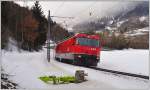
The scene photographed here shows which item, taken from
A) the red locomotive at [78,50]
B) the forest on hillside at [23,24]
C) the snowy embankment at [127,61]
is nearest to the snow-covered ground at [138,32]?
the snowy embankment at [127,61]

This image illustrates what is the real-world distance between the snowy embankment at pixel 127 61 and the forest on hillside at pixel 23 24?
2703mm

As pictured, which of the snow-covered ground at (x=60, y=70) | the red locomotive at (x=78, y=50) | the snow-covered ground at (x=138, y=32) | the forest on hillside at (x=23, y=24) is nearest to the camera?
the snow-covered ground at (x=60, y=70)

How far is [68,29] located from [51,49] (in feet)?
9.73

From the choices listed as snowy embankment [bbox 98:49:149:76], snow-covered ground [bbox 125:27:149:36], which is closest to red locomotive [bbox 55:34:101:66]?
snowy embankment [bbox 98:49:149:76]

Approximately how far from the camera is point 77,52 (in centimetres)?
1844

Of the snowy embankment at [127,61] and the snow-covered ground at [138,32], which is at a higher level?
the snow-covered ground at [138,32]

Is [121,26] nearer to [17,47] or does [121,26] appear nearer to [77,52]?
[17,47]

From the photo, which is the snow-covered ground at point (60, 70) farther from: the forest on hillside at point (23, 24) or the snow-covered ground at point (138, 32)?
the snow-covered ground at point (138, 32)

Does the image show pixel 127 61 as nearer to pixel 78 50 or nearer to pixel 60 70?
pixel 60 70

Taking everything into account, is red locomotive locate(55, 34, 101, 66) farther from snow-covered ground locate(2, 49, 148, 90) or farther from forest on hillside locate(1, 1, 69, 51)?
forest on hillside locate(1, 1, 69, 51)

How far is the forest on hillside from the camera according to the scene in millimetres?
11781

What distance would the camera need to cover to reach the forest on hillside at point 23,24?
11.8 meters

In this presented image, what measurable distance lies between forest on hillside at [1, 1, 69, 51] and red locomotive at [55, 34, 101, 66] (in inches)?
165

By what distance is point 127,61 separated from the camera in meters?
14.8
